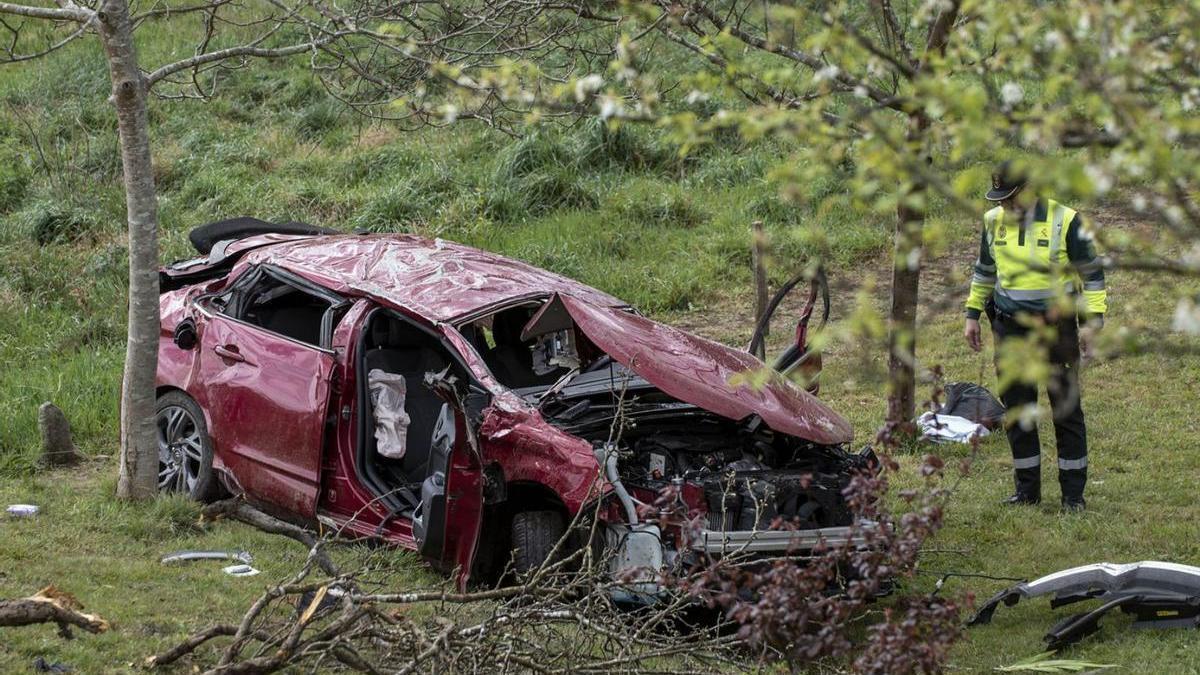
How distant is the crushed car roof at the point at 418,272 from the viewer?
7.46 metres

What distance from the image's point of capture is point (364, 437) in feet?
23.9

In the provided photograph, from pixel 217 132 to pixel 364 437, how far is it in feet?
41.1

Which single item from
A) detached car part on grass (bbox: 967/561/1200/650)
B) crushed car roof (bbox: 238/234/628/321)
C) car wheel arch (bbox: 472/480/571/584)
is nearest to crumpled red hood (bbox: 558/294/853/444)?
crushed car roof (bbox: 238/234/628/321)

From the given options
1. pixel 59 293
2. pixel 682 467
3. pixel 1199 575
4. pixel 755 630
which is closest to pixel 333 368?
pixel 682 467

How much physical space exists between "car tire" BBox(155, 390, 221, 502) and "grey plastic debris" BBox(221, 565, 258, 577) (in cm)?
113

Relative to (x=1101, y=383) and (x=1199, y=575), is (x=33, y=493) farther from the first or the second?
(x=1101, y=383)

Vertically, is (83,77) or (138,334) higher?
(83,77)

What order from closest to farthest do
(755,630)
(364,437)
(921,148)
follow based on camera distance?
(921,148) → (755,630) → (364,437)

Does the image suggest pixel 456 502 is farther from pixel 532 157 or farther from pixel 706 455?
pixel 532 157

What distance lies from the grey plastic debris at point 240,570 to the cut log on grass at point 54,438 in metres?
2.81

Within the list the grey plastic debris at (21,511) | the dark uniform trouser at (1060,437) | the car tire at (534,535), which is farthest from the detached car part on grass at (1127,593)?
the grey plastic debris at (21,511)

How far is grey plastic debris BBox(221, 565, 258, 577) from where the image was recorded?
6875mm

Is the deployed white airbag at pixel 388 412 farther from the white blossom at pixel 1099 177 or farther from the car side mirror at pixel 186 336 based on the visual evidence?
the white blossom at pixel 1099 177

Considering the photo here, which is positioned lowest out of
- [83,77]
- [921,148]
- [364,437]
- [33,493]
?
[33,493]
